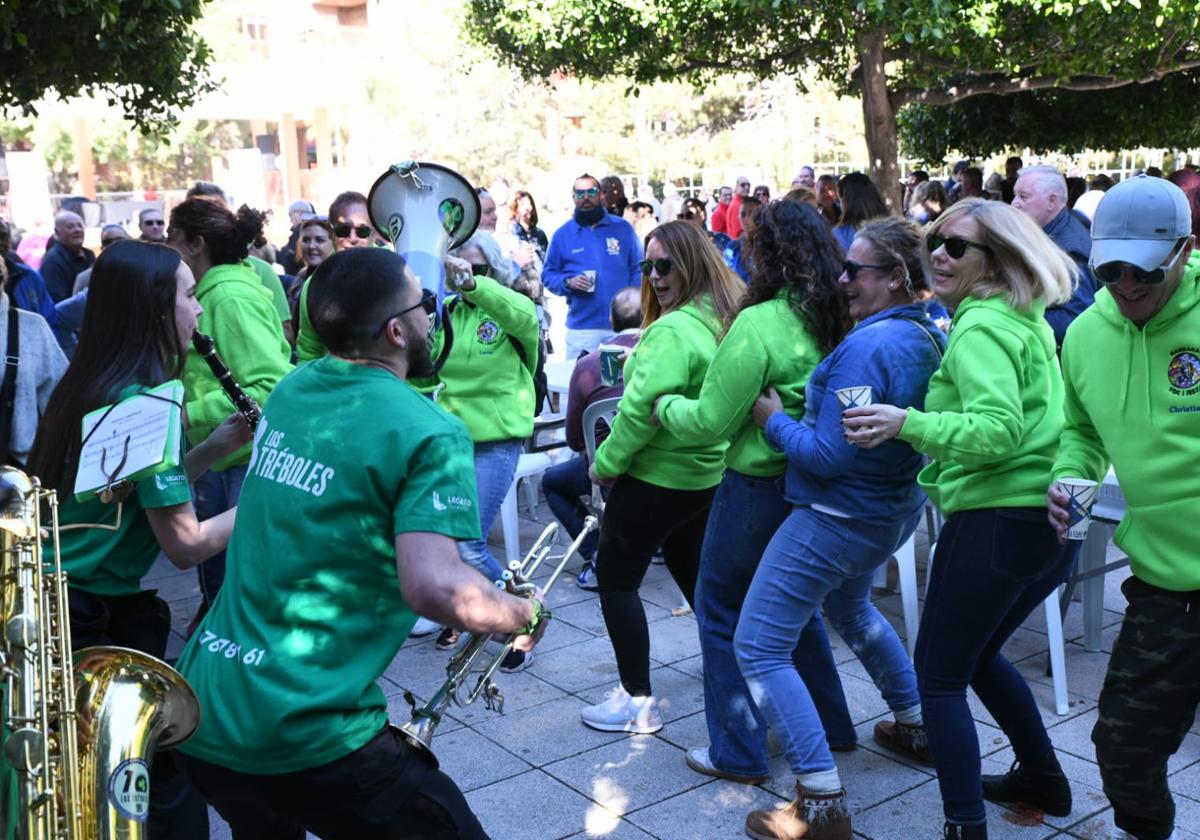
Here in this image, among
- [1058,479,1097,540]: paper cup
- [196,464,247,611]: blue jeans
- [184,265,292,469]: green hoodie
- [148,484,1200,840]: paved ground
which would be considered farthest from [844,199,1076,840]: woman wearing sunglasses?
[196,464,247,611]: blue jeans

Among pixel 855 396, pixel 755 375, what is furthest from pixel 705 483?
pixel 855 396

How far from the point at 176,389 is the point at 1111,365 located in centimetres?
223

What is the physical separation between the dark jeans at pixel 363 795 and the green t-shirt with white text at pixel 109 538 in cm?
74

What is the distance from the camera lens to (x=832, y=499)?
3.52m

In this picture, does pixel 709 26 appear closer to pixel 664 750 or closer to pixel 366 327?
pixel 664 750

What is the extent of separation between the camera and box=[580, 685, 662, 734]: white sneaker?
451 centimetres

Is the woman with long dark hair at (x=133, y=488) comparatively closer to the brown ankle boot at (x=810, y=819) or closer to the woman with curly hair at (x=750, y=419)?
the woman with curly hair at (x=750, y=419)

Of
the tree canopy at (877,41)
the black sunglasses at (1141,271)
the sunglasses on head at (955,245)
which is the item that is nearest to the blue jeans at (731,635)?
the sunglasses on head at (955,245)

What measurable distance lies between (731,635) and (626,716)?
73 cm

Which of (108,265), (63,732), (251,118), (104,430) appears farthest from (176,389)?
(251,118)

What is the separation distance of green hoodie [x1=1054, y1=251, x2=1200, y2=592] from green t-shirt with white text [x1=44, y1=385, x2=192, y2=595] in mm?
2243

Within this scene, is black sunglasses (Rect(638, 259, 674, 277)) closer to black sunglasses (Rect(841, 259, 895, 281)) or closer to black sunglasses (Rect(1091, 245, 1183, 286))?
black sunglasses (Rect(841, 259, 895, 281))

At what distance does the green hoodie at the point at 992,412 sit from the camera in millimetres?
3137

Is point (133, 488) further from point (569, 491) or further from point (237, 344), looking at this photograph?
point (569, 491)
